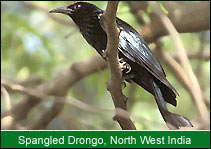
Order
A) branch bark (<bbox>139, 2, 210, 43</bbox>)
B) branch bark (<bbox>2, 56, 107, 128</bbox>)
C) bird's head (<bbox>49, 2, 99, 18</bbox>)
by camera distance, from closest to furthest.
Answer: bird's head (<bbox>49, 2, 99, 18</bbox>) < branch bark (<bbox>139, 2, 210, 43</bbox>) < branch bark (<bbox>2, 56, 107, 128</bbox>)

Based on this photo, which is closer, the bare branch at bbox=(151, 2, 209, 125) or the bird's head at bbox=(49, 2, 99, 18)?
the bare branch at bbox=(151, 2, 209, 125)

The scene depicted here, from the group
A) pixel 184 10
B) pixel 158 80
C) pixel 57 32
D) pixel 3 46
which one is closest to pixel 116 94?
pixel 158 80

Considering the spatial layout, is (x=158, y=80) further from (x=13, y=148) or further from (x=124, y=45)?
(x=13, y=148)

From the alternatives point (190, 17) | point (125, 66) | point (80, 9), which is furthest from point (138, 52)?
point (190, 17)

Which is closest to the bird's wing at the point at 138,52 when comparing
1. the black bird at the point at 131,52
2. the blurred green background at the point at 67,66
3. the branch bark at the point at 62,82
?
the black bird at the point at 131,52

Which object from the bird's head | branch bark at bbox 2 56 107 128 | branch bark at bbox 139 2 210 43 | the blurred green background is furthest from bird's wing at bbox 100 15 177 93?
branch bark at bbox 2 56 107 128

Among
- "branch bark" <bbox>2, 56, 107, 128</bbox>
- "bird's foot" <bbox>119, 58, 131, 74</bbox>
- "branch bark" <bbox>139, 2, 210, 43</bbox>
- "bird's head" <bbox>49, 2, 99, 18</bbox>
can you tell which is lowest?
"bird's foot" <bbox>119, 58, 131, 74</bbox>

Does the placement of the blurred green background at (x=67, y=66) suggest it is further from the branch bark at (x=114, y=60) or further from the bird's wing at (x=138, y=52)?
the branch bark at (x=114, y=60)

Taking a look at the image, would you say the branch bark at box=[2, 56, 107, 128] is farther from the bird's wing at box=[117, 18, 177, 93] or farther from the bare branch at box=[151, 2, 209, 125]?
the bare branch at box=[151, 2, 209, 125]
